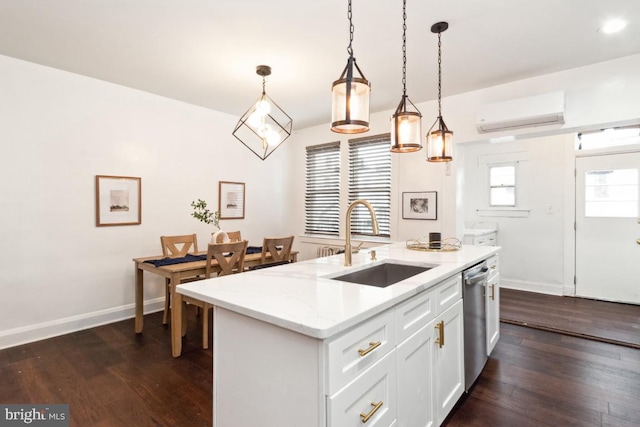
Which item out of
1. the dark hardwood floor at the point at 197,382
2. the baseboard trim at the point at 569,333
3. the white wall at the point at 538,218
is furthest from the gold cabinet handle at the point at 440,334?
the white wall at the point at 538,218

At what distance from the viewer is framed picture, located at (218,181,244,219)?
4.54m

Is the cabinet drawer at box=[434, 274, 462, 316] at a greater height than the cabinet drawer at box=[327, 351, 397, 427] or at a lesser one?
greater

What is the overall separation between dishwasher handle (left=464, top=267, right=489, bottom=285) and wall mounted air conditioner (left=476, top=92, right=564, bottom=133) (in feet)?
5.76

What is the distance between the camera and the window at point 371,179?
4.46 metres

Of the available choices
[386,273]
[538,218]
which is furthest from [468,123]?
[386,273]

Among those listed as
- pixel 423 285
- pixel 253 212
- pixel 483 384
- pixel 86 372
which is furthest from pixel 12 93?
pixel 483 384

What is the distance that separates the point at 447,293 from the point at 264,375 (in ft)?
3.85

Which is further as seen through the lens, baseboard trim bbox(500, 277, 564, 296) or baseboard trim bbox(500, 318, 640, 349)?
baseboard trim bbox(500, 277, 564, 296)

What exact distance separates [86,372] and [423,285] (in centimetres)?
256

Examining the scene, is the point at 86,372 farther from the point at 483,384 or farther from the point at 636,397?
the point at 636,397

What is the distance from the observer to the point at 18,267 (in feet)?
9.78

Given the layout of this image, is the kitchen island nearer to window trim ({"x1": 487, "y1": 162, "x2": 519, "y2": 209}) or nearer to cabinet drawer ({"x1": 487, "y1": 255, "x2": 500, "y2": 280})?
cabinet drawer ({"x1": 487, "y1": 255, "x2": 500, "y2": 280})

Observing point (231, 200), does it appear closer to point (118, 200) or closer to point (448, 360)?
point (118, 200)

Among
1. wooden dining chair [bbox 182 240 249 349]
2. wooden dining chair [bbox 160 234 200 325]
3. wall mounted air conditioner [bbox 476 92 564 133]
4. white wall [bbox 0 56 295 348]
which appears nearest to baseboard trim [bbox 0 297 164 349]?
white wall [bbox 0 56 295 348]
